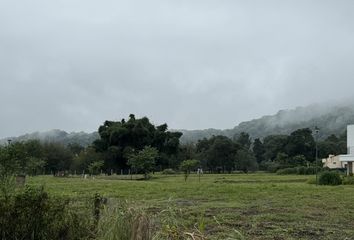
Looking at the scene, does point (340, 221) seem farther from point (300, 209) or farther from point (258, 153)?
point (258, 153)

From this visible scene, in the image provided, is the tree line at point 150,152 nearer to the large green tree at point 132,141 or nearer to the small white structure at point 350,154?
the large green tree at point 132,141

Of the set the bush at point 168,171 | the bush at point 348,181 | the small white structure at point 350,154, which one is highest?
the small white structure at point 350,154

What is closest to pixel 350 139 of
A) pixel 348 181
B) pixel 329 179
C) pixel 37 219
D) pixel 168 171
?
pixel 168 171

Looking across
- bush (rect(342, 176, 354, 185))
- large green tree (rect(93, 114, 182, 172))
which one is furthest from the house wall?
bush (rect(342, 176, 354, 185))

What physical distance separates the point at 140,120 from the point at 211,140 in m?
23.2

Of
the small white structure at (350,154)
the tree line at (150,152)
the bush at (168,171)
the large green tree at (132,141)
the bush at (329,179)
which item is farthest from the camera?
the bush at (168,171)

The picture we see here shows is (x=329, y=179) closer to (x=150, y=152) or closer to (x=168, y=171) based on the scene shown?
(x=150, y=152)

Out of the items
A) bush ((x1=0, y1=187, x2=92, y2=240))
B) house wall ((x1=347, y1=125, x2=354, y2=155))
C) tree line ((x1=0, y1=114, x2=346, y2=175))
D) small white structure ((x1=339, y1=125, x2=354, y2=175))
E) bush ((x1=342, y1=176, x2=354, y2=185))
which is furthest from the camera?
tree line ((x1=0, y1=114, x2=346, y2=175))

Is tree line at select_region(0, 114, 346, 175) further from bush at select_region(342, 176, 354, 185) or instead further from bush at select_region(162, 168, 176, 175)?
bush at select_region(342, 176, 354, 185)

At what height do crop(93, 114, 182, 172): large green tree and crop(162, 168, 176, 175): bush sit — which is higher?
crop(93, 114, 182, 172): large green tree

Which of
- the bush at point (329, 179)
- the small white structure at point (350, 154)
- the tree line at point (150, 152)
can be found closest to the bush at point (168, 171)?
the tree line at point (150, 152)

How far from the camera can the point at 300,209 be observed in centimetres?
1466

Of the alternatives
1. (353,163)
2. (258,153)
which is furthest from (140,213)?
(258,153)

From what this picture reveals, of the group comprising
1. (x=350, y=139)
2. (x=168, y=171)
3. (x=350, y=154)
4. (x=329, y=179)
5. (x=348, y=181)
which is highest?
(x=350, y=139)
